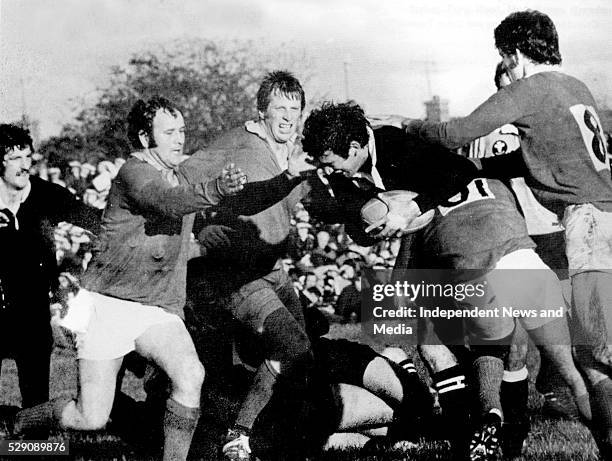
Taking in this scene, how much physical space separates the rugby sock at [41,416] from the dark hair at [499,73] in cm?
244

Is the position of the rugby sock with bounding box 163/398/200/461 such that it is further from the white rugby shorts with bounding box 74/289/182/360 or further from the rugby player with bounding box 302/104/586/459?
the rugby player with bounding box 302/104/586/459

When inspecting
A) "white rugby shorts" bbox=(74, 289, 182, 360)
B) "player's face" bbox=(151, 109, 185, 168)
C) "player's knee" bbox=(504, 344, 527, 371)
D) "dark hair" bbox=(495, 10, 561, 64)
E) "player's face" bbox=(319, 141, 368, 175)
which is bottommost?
"player's knee" bbox=(504, 344, 527, 371)

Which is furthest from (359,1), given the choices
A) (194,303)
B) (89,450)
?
(89,450)

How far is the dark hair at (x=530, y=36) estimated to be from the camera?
378 centimetres

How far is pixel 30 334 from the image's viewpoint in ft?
13.3

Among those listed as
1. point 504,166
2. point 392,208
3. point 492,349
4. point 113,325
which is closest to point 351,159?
point 392,208

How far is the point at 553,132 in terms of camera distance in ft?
12.0

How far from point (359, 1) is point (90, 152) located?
1.49 m

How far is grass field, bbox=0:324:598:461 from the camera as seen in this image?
3.78 meters

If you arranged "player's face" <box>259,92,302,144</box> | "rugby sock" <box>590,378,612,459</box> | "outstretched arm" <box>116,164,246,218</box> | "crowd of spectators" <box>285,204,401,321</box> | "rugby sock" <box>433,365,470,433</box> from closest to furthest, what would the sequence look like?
1. "outstretched arm" <box>116,164,246,218</box>
2. "rugby sock" <box>590,378,612,459</box>
3. "rugby sock" <box>433,365,470,433</box>
4. "player's face" <box>259,92,302,144</box>
5. "crowd of spectators" <box>285,204,401,321</box>

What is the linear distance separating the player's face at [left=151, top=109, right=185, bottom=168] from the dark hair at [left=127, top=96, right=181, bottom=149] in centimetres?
2

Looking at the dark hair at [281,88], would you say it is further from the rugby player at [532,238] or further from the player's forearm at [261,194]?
the rugby player at [532,238]

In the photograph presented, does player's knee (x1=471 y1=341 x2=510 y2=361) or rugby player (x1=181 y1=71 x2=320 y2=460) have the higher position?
rugby player (x1=181 y1=71 x2=320 y2=460)

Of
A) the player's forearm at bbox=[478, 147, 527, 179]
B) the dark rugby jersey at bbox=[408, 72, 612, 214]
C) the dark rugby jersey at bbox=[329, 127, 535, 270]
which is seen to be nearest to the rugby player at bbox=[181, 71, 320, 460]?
the dark rugby jersey at bbox=[329, 127, 535, 270]
